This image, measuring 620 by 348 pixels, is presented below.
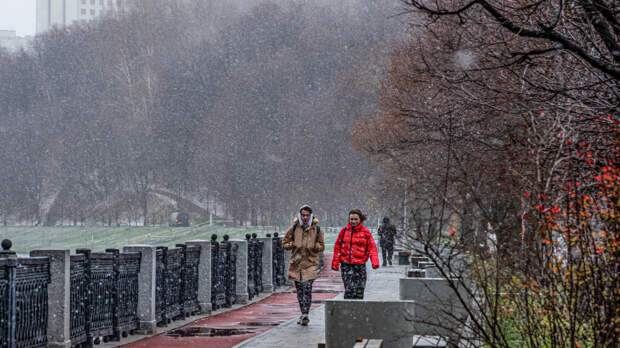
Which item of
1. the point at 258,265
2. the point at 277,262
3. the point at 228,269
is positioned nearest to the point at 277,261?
the point at 277,262

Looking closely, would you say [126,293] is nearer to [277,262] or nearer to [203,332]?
[203,332]

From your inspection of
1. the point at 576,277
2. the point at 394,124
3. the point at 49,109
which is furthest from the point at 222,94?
the point at 576,277

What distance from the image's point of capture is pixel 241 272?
18.3 meters

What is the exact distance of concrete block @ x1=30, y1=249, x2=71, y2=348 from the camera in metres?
10.1

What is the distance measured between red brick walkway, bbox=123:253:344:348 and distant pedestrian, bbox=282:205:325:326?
90 centimetres

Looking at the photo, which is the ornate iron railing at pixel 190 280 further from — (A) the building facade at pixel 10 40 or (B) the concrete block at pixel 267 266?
(A) the building facade at pixel 10 40

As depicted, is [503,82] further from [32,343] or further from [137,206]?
[137,206]

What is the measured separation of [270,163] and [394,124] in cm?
4054

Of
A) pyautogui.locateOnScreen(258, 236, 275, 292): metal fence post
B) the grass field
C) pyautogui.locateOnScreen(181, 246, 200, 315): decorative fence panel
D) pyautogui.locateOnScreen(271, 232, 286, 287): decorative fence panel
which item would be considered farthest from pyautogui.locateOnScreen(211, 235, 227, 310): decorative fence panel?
the grass field

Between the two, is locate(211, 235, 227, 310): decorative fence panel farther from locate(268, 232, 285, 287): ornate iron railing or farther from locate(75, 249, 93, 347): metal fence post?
locate(75, 249, 93, 347): metal fence post

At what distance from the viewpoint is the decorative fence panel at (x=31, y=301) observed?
9.28 meters

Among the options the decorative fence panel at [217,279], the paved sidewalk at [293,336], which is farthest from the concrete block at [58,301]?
the decorative fence panel at [217,279]

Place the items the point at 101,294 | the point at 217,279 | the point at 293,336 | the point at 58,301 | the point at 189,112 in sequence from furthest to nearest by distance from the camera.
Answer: the point at 189,112
the point at 217,279
the point at 293,336
the point at 101,294
the point at 58,301

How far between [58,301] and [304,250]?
4.36m
